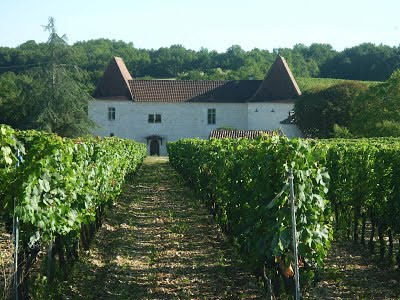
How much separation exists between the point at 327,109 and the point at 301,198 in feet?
135

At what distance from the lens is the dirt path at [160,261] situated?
8.12 metres

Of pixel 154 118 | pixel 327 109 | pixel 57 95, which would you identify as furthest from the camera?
pixel 154 118

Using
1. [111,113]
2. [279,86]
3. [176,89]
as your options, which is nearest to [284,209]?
[279,86]

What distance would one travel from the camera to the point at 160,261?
32.4ft

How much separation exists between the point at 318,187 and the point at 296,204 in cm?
42

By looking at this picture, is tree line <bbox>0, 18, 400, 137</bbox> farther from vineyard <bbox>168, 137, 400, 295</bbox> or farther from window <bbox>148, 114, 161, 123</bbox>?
vineyard <bbox>168, 137, 400, 295</bbox>

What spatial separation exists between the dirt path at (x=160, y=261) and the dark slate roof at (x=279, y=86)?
123ft

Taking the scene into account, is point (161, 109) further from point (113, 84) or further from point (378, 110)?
point (378, 110)

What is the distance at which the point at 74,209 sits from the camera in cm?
880

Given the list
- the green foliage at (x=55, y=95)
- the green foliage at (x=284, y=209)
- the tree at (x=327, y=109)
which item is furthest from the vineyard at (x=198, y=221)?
the tree at (x=327, y=109)

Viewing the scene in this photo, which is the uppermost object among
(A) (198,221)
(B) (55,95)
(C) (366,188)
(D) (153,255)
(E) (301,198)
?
(B) (55,95)

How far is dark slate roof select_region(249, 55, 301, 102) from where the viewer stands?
52.4 metres

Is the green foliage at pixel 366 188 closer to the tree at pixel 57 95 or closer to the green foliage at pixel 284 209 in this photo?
the green foliage at pixel 284 209

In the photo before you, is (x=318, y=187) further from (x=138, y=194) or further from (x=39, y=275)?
(x=138, y=194)
